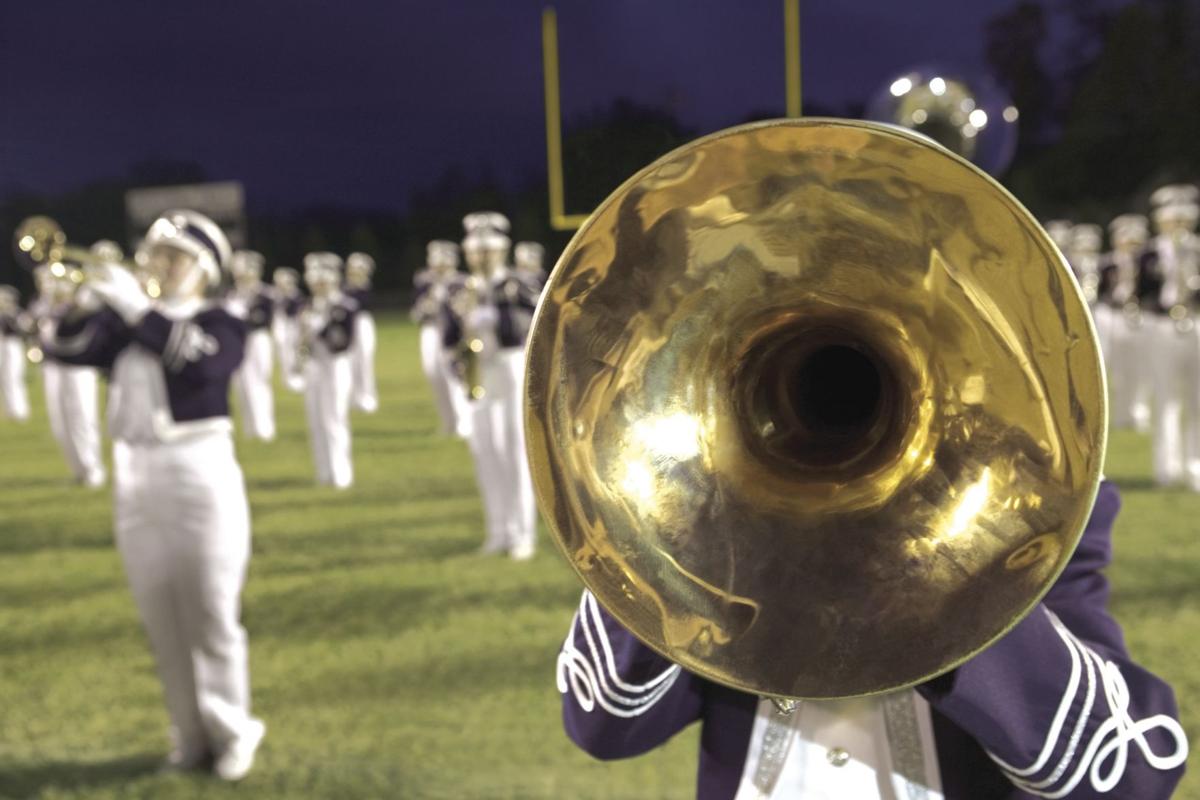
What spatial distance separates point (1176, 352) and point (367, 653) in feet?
20.2

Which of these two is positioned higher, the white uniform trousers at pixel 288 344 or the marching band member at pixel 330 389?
the marching band member at pixel 330 389

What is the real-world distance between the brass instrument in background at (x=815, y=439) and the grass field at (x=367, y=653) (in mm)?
2621

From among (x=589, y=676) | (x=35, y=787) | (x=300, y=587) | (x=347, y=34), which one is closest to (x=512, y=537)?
(x=300, y=587)

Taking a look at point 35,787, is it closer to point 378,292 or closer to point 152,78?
point 378,292

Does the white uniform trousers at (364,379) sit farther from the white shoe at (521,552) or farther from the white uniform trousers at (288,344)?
the white shoe at (521,552)

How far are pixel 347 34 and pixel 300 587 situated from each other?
78033mm

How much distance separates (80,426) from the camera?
10.3m

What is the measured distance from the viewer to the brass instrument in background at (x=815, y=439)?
3.54 feet

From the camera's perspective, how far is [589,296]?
1.19m

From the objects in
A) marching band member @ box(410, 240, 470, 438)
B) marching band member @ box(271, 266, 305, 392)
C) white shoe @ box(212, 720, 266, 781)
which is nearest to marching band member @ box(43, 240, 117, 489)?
marching band member @ box(410, 240, 470, 438)

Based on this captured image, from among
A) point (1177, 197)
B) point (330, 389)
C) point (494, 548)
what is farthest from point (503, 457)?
point (1177, 197)

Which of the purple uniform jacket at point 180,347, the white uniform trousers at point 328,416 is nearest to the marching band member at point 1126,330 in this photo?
the white uniform trousers at point 328,416

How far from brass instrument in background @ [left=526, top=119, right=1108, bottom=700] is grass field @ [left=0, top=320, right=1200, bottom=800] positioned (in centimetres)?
262

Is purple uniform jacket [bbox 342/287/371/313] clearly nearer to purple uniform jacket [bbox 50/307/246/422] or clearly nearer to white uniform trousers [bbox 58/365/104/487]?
white uniform trousers [bbox 58/365/104/487]
